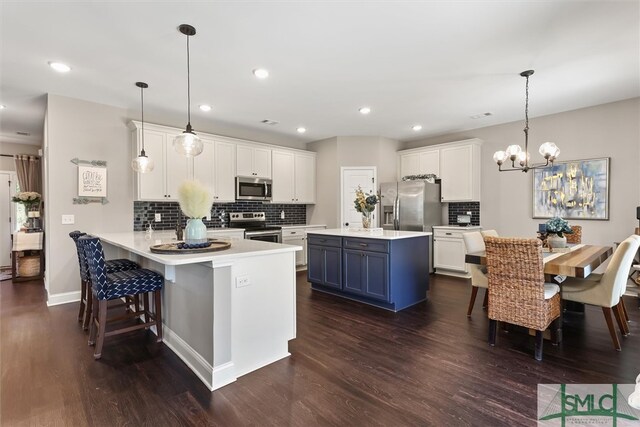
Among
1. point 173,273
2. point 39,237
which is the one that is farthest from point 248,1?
point 39,237

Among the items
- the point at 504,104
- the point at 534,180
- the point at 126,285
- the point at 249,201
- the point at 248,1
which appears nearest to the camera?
the point at 248,1

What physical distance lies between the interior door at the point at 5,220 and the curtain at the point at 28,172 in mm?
437

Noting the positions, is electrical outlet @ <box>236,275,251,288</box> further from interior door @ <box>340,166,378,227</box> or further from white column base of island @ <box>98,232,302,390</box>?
interior door @ <box>340,166,378,227</box>

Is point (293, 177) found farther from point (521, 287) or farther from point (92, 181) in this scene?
point (521, 287)

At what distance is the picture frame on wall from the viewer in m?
4.42

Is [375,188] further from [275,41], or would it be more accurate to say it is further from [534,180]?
[275,41]

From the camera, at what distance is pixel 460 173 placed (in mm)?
5668

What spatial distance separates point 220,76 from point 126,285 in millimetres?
2333

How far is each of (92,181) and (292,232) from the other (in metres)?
3.18

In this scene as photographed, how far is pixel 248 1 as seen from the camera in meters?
2.21

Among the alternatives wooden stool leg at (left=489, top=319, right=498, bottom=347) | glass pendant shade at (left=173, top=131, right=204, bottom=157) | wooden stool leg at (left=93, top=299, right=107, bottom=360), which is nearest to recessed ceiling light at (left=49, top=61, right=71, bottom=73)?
glass pendant shade at (left=173, top=131, right=204, bottom=157)

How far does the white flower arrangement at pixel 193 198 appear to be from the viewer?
2.40 m

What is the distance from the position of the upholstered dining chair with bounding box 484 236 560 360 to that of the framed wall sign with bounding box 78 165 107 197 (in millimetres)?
4700

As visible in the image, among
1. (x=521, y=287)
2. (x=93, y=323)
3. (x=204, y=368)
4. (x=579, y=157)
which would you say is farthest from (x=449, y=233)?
(x=93, y=323)
